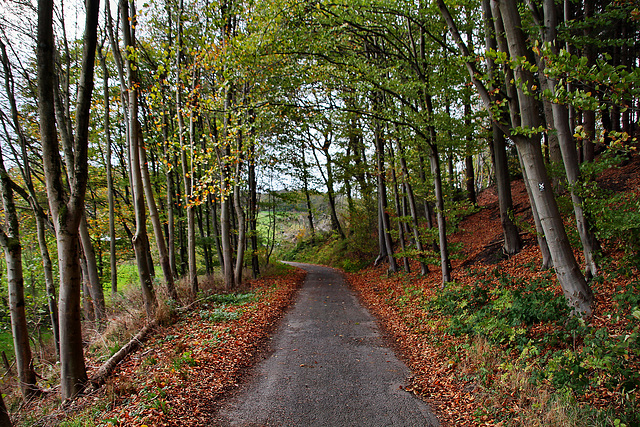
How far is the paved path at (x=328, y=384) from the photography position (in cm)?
386

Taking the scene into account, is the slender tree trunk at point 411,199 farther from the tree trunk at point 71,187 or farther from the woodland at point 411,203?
the tree trunk at point 71,187

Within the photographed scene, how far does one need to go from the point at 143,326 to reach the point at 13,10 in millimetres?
8034

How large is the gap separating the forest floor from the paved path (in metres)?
0.28

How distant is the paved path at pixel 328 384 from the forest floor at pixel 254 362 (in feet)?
0.91

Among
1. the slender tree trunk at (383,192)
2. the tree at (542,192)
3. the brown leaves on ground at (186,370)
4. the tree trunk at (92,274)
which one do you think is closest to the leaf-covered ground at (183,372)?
the brown leaves on ground at (186,370)

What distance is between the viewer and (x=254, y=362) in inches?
219

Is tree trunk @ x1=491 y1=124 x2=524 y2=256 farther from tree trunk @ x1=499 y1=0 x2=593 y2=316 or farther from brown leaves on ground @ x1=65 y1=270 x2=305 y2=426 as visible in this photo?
brown leaves on ground @ x1=65 y1=270 x2=305 y2=426

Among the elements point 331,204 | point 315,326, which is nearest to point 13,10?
point 315,326

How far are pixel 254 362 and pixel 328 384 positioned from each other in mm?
1551

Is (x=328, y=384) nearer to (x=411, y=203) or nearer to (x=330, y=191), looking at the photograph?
(x=411, y=203)

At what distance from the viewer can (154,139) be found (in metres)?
13.5

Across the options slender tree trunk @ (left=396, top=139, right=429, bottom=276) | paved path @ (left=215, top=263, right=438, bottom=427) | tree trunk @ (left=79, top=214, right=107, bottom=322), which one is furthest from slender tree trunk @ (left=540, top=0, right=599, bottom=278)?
tree trunk @ (left=79, top=214, right=107, bottom=322)

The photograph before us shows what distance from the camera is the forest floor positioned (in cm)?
377

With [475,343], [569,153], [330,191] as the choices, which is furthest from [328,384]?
[330,191]
